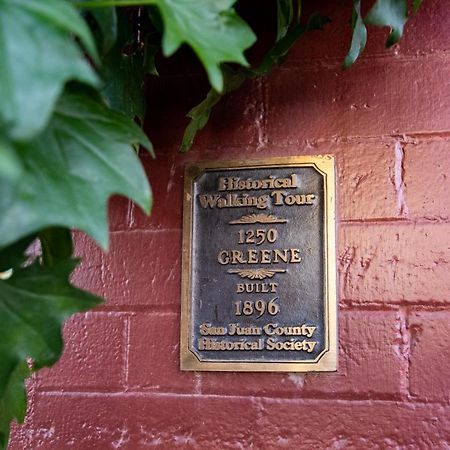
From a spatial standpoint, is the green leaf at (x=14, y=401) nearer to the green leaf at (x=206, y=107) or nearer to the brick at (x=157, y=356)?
the brick at (x=157, y=356)

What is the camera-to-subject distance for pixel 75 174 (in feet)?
2.21

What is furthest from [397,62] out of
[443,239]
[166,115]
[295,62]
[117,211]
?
[117,211]

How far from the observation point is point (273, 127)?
135 cm

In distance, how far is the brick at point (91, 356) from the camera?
1.34 m

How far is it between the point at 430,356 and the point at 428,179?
0.31m

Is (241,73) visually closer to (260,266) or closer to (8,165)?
(260,266)

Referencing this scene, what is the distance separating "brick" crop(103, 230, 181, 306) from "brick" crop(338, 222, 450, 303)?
316 millimetres

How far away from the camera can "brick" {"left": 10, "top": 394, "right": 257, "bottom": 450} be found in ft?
4.13

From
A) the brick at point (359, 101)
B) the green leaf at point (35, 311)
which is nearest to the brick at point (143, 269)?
the brick at point (359, 101)

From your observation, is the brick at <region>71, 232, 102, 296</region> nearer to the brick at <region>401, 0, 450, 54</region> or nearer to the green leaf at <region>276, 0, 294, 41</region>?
the green leaf at <region>276, 0, 294, 41</region>

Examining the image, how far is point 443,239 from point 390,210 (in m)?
0.10

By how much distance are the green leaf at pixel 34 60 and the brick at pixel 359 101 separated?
31.1 inches

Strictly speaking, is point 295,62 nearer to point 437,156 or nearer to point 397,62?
point 397,62

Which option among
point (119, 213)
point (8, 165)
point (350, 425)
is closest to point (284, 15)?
point (119, 213)
